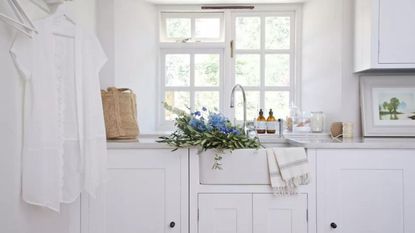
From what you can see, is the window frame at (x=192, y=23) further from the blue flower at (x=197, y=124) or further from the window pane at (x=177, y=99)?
the blue flower at (x=197, y=124)

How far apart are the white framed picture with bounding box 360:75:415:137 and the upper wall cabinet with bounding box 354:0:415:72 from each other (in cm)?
25

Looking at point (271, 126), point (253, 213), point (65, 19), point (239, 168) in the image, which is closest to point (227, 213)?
point (253, 213)

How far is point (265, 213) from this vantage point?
5.84ft

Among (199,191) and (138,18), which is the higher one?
(138,18)

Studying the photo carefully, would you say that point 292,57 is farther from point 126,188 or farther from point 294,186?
point 126,188

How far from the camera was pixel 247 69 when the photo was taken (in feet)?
9.66

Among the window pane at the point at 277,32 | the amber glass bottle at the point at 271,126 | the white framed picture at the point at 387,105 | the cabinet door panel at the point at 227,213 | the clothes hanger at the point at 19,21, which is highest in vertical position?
the window pane at the point at 277,32

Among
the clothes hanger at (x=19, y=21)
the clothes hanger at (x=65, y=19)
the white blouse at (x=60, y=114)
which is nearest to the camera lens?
the clothes hanger at (x=19, y=21)

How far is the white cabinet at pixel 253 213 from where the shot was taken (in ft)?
5.83

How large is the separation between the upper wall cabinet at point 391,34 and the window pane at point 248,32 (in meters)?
1.09

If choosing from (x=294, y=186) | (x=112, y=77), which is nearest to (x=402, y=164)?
(x=294, y=186)

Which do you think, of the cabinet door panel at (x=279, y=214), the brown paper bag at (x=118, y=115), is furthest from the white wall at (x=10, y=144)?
the cabinet door panel at (x=279, y=214)

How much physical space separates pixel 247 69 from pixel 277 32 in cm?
41

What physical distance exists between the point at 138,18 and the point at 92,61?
3.78 ft
